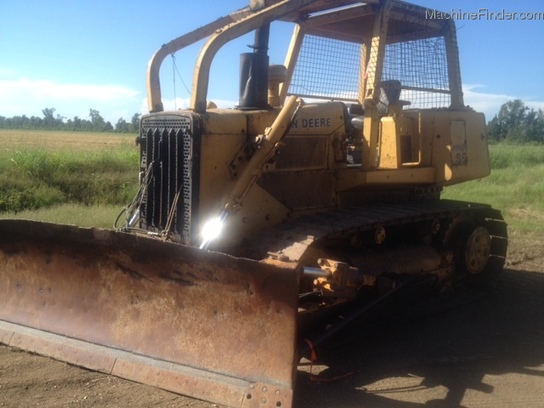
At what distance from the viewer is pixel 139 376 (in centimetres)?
415

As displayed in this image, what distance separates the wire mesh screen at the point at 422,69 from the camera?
21.2ft

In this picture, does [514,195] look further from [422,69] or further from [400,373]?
[400,373]

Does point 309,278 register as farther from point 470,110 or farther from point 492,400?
point 470,110

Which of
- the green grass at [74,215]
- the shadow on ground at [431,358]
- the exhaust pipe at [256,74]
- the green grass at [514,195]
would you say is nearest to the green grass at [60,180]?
the green grass at [74,215]

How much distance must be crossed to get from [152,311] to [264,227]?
1.25m

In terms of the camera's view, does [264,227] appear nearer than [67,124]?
Yes

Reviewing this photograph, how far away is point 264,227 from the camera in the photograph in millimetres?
5129

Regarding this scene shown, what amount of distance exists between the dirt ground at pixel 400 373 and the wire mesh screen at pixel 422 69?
2.29 m

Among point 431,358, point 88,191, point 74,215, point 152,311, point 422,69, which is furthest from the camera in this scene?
point 88,191

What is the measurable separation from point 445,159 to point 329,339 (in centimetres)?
245

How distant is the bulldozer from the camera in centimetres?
405

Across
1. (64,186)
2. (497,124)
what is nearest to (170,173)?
(64,186)

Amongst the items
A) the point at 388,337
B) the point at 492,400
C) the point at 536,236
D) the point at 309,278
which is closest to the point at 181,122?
the point at 309,278

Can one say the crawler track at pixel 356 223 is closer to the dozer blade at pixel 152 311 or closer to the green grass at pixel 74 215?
the dozer blade at pixel 152 311
